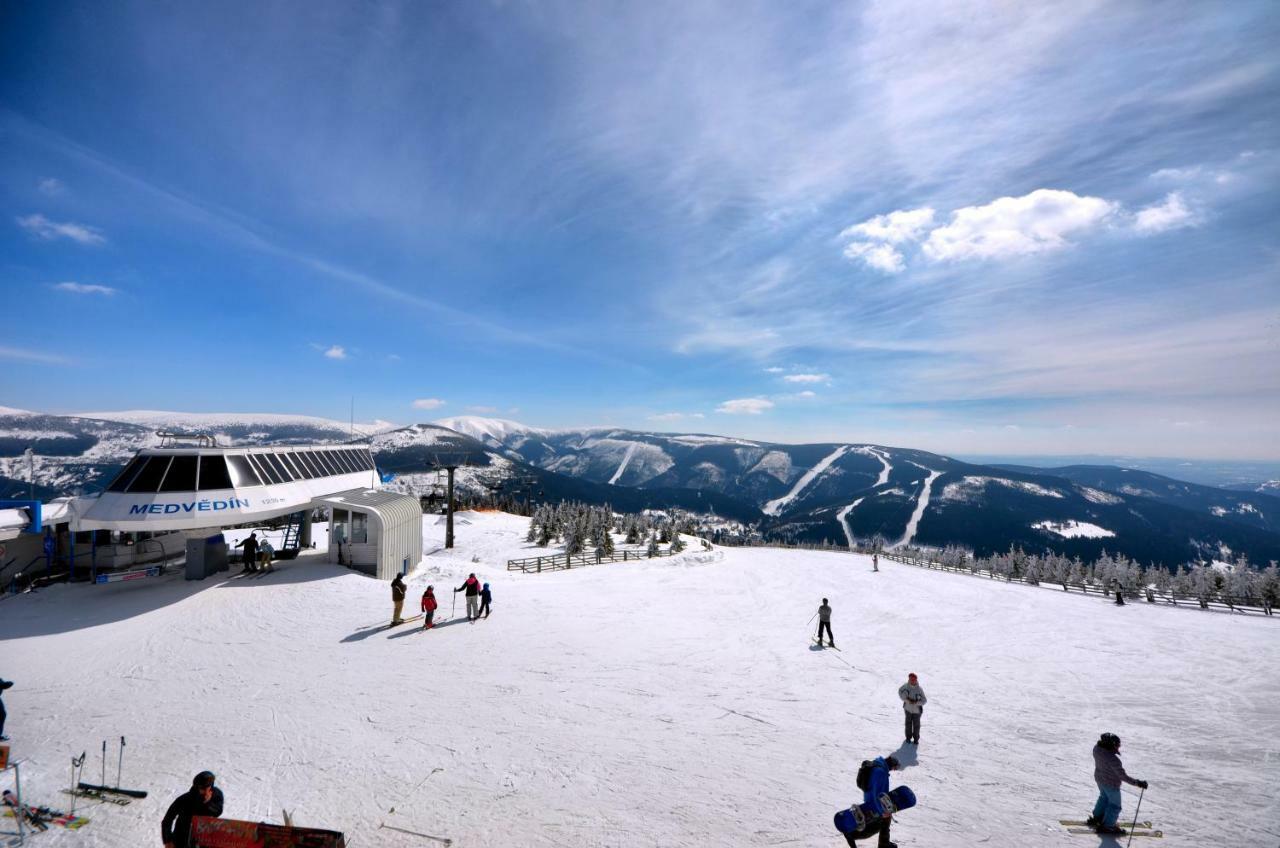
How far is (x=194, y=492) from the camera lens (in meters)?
19.8

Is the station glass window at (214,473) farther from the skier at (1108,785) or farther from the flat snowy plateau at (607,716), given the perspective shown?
the skier at (1108,785)

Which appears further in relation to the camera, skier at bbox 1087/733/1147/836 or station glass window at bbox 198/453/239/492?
station glass window at bbox 198/453/239/492

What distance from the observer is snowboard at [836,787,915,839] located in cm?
649

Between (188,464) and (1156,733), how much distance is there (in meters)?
33.5

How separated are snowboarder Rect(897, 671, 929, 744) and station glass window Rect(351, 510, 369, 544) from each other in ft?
75.7

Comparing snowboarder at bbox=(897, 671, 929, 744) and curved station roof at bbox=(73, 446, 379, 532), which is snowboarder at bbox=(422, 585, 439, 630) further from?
snowboarder at bbox=(897, 671, 929, 744)

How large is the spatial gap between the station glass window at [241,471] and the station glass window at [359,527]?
4359 mm

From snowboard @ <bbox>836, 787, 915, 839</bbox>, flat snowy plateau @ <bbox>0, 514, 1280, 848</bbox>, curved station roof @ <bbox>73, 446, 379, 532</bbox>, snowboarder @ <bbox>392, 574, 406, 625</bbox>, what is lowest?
flat snowy plateau @ <bbox>0, 514, 1280, 848</bbox>

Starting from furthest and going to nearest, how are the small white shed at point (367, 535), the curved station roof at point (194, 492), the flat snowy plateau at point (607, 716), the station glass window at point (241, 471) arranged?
the small white shed at point (367, 535) → the station glass window at point (241, 471) → the curved station roof at point (194, 492) → the flat snowy plateau at point (607, 716)

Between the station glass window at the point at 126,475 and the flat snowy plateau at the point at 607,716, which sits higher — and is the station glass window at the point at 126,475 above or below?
above

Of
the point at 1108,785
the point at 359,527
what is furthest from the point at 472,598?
the point at 1108,785

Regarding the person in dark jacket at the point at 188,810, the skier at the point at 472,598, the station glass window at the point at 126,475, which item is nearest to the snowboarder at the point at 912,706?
the person in dark jacket at the point at 188,810

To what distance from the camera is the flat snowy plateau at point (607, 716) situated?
8016 mm

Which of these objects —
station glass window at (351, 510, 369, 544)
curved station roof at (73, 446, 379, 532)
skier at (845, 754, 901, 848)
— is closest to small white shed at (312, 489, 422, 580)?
station glass window at (351, 510, 369, 544)
